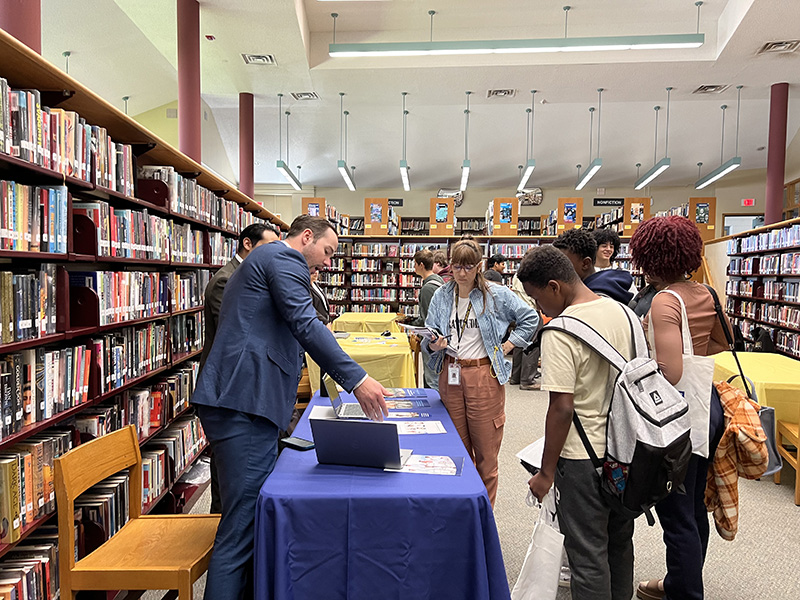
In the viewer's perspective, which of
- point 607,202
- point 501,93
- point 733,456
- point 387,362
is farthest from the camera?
point 607,202

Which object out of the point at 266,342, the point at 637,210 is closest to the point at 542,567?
the point at 266,342

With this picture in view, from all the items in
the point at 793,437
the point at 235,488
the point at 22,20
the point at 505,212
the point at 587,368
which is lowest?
the point at 793,437

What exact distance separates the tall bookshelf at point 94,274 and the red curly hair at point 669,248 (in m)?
2.34

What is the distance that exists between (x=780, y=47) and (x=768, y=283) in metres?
3.25

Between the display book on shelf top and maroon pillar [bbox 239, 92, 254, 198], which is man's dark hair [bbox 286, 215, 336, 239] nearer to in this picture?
the display book on shelf top

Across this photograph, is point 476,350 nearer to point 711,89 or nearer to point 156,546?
point 156,546

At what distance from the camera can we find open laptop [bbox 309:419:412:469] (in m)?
1.53

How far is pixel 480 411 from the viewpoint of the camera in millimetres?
2629


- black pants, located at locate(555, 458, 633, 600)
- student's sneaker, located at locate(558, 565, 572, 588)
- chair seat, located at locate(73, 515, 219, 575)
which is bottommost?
student's sneaker, located at locate(558, 565, 572, 588)

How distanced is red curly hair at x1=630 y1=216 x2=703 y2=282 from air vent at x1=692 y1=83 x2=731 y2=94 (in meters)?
7.83

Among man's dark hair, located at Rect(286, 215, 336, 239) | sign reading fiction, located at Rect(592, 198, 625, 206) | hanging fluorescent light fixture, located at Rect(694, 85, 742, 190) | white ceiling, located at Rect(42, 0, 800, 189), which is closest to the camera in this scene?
man's dark hair, located at Rect(286, 215, 336, 239)

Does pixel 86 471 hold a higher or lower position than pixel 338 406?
lower

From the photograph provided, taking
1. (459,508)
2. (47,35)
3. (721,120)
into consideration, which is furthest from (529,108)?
(459,508)

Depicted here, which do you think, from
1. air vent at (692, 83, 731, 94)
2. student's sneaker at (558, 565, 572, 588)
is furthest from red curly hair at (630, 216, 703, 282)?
air vent at (692, 83, 731, 94)
